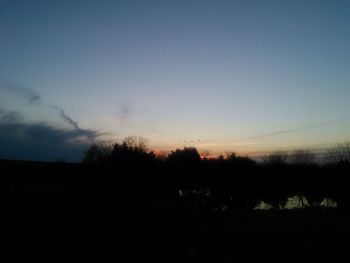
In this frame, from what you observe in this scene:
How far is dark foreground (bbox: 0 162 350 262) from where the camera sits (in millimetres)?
20109

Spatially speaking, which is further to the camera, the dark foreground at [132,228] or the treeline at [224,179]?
the treeline at [224,179]

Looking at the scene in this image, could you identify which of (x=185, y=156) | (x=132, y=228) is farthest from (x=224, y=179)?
(x=132, y=228)

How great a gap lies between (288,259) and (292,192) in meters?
38.3

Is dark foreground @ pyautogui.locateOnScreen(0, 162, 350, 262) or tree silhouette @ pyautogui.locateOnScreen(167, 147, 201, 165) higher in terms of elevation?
tree silhouette @ pyautogui.locateOnScreen(167, 147, 201, 165)

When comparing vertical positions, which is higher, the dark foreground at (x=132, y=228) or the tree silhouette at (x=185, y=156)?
the tree silhouette at (x=185, y=156)

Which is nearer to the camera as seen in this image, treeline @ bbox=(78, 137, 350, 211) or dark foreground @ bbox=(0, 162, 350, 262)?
dark foreground @ bbox=(0, 162, 350, 262)

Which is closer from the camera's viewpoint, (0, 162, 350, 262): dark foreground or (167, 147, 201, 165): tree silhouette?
(0, 162, 350, 262): dark foreground

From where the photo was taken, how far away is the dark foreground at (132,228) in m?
20.1

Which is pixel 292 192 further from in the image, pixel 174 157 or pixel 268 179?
pixel 174 157

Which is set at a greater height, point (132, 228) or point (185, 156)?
point (185, 156)

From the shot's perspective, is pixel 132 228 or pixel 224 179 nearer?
pixel 132 228

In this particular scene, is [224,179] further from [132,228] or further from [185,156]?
[132,228]

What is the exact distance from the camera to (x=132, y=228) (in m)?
25.5

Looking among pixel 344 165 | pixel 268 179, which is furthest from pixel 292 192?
pixel 344 165
